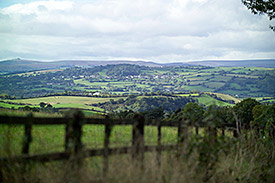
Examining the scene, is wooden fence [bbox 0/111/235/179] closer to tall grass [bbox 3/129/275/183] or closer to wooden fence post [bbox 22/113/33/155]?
wooden fence post [bbox 22/113/33/155]

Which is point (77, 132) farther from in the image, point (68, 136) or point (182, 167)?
point (182, 167)

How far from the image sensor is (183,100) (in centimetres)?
12400

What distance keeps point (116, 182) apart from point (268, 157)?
261 inches

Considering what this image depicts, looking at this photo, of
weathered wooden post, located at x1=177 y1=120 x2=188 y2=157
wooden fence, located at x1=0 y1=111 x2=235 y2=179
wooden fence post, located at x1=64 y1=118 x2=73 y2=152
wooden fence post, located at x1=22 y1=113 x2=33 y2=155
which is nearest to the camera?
wooden fence, located at x1=0 y1=111 x2=235 y2=179

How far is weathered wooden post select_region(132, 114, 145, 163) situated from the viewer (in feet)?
22.1

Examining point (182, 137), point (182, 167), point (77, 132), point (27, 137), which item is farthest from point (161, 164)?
point (27, 137)

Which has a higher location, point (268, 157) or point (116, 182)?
point (116, 182)

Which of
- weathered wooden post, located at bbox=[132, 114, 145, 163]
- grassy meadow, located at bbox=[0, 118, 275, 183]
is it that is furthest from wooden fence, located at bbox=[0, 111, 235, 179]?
grassy meadow, located at bbox=[0, 118, 275, 183]

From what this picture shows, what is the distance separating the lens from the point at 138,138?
268 inches

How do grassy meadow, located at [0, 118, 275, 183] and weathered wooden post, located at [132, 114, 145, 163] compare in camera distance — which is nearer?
grassy meadow, located at [0, 118, 275, 183]

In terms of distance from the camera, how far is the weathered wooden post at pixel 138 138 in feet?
22.1

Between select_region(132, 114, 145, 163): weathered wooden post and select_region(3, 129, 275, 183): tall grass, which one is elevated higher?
select_region(132, 114, 145, 163): weathered wooden post

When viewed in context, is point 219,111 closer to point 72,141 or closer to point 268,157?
point 268,157

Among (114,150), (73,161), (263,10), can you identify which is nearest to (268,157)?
(114,150)
